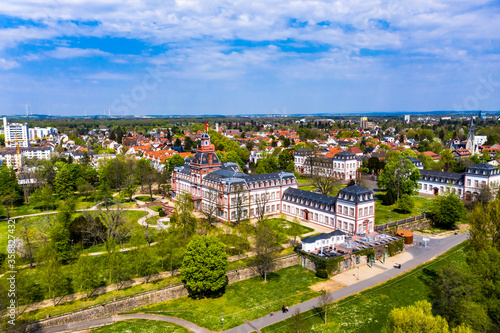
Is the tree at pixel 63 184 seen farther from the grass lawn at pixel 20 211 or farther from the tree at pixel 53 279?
the tree at pixel 53 279

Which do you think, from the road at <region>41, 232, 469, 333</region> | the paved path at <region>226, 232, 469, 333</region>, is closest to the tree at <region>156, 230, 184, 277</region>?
the road at <region>41, 232, 469, 333</region>

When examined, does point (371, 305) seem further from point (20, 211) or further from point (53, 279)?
point (20, 211)

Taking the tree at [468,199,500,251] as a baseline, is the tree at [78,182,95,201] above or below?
below

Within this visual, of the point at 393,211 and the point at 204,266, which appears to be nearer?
the point at 204,266

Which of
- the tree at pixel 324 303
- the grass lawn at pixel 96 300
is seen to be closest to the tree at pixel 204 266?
the grass lawn at pixel 96 300

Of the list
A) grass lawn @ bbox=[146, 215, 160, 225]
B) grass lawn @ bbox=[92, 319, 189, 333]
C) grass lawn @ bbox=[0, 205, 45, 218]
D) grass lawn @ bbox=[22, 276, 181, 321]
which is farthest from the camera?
grass lawn @ bbox=[0, 205, 45, 218]

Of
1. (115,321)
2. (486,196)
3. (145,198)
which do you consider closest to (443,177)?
(486,196)

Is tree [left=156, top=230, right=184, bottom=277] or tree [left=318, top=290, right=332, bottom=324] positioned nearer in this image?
tree [left=318, top=290, right=332, bottom=324]

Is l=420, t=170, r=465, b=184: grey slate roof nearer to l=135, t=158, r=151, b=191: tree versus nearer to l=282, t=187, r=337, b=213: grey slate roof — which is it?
l=282, t=187, r=337, b=213: grey slate roof
